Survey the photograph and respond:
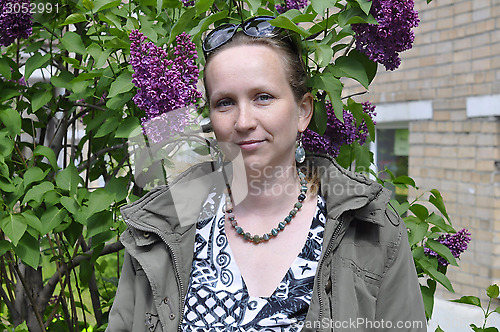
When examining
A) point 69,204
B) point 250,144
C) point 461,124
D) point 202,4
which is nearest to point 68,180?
point 69,204

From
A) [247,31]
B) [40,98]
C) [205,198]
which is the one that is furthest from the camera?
[40,98]

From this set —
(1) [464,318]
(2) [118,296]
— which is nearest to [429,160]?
(1) [464,318]

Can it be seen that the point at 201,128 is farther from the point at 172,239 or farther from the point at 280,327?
the point at 280,327

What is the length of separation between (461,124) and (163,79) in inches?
129

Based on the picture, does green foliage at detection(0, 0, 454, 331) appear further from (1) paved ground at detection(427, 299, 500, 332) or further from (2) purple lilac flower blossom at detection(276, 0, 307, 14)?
(1) paved ground at detection(427, 299, 500, 332)

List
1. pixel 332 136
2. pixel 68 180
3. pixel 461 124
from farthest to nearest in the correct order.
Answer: pixel 461 124 → pixel 68 180 → pixel 332 136

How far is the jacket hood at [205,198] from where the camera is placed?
63.1 inches

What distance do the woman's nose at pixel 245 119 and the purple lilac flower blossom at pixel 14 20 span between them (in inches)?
45.0

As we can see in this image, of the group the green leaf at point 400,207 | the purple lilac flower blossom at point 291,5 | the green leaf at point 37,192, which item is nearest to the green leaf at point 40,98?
the green leaf at point 37,192

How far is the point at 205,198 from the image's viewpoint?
188 centimetres

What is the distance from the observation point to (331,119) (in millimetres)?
2104

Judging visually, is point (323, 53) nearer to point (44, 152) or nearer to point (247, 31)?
point (247, 31)

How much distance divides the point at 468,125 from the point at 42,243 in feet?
10.2

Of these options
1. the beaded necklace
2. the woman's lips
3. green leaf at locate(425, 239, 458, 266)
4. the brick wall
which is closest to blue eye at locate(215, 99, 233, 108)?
the woman's lips
